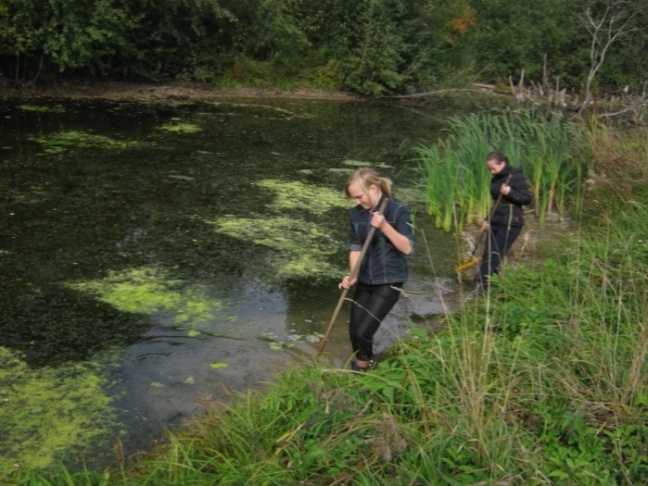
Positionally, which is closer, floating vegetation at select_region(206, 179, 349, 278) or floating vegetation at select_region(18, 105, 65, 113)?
floating vegetation at select_region(206, 179, 349, 278)

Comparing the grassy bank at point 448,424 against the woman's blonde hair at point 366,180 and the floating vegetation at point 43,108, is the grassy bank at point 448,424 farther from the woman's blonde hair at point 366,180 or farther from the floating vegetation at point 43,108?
the floating vegetation at point 43,108

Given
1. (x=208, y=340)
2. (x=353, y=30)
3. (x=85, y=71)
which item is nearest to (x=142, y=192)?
(x=208, y=340)

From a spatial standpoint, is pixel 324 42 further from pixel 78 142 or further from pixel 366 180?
pixel 366 180

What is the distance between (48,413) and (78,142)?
300 inches

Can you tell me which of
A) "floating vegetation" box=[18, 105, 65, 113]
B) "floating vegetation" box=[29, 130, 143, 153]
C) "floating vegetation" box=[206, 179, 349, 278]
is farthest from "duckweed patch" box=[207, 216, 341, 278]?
"floating vegetation" box=[18, 105, 65, 113]

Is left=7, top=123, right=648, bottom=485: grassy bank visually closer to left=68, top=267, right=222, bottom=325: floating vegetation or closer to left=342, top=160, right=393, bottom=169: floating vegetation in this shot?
left=68, top=267, right=222, bottom=325: floating vegetation

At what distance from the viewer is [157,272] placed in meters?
6.39

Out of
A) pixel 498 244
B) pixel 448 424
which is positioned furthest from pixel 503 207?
pixel 448 424

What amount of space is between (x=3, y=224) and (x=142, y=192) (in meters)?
1.87

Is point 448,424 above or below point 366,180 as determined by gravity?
below

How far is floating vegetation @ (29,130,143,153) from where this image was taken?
10695 millimetres

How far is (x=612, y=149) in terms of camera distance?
8320mm

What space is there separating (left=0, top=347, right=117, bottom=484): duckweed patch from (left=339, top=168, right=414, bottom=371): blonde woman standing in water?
154cm

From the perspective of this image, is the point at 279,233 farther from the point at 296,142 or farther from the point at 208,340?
the point at 296,142
